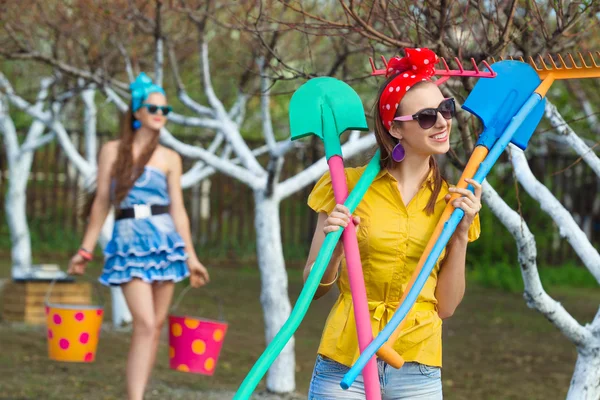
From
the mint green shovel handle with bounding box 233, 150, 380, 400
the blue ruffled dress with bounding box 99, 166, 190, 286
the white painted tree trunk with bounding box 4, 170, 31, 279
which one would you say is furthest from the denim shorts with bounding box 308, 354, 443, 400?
the white painted tree trunk with bounding box 4, 170, 31, 279

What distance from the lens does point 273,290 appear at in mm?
5668

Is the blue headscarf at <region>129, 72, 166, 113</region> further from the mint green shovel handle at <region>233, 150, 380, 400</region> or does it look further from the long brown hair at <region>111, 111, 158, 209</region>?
the mint green shovel handle at <region>233, 150, 380, 400</region>

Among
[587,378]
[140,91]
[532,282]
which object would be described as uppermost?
[140,91]

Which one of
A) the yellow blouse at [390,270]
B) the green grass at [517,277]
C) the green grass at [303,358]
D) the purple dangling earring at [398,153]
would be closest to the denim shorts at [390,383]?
the yellow blouse at [390,270]

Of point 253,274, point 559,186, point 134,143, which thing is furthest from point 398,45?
point 559,186

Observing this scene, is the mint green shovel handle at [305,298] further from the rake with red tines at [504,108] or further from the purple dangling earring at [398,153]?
the rake with red tines at [504,108]

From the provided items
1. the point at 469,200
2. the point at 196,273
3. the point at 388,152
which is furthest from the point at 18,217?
the point at 469,200

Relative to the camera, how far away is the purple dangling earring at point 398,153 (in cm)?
271

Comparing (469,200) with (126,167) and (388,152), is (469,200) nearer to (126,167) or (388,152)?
(388,152)

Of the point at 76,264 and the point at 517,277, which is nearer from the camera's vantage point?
the point at 76,264

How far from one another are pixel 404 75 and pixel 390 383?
85cm

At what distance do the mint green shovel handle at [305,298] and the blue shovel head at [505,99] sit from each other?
32 centimetres

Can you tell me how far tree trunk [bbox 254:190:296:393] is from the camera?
18.3ft

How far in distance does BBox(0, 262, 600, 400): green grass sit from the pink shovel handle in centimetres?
329
